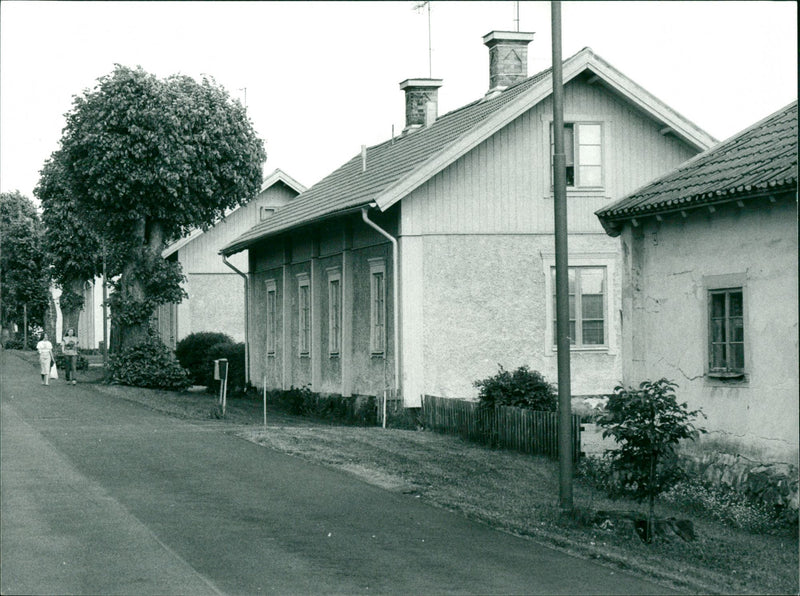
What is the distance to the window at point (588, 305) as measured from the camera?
992 inches

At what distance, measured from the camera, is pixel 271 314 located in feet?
115

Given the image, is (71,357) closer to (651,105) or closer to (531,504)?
(651,105)

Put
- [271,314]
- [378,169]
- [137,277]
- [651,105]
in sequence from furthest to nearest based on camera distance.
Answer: [137,277]
[271,314]
[378,169]
[651,105]

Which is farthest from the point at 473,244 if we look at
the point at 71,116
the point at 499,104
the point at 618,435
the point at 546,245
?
the point at 71,116

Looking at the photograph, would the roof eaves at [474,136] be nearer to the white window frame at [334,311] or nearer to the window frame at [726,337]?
the white window frame at [334,311]

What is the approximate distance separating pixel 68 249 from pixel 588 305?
39.2 metres

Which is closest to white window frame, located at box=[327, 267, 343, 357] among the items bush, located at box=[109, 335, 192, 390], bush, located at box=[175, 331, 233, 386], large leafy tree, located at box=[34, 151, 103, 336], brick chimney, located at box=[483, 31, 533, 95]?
brick chimney, located at box=[483, 31, 533, 95]

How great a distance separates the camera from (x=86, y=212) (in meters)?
37.8

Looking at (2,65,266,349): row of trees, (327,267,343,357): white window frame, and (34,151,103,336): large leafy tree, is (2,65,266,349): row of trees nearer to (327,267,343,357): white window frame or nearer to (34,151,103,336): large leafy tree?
(327,267,343,357): white window frame

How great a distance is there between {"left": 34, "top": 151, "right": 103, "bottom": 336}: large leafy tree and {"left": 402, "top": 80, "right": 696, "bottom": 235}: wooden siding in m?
32.7

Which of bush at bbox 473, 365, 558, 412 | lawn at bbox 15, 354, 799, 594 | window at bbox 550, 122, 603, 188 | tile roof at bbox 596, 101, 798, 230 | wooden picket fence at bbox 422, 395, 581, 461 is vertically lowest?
lawn at bbox 15, 354, 799, 594

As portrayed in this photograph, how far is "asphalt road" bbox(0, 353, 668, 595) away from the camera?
32.6 ft

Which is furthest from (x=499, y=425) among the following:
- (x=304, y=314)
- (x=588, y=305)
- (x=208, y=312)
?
(x=208, y=312)

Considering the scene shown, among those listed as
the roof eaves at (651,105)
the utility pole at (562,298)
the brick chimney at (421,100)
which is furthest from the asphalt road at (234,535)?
the brick chimney at (421,100)
